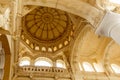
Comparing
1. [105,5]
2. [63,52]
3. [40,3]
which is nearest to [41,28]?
[63,52]

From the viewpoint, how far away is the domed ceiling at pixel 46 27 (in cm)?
1881

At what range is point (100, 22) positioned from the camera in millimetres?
9555

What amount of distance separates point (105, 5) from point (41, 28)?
1056cm

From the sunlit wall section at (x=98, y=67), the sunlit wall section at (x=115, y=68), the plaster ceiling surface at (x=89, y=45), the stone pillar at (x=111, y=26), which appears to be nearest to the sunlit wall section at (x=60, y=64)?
the plaster ceiling surface at (x=89, y=45)

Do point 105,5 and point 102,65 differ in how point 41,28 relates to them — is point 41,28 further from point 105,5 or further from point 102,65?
point 105,5

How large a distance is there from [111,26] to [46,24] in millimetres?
12121

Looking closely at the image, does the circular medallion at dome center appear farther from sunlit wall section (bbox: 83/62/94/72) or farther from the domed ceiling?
sunlit wall section (bbox: 83/62/94/72)

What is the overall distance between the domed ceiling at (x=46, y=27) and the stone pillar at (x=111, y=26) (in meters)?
8.98

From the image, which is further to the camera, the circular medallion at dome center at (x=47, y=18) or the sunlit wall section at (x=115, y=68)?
the circular medallion at dome center at (x=47, y=18)

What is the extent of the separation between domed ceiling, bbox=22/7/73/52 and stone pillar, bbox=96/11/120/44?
898 cm

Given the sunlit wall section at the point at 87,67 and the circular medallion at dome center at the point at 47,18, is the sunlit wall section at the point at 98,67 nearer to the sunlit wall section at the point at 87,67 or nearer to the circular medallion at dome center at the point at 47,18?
the sunlit wall section at the point at 87,67

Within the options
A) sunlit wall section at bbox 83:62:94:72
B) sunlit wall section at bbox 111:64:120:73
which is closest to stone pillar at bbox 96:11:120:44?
sunlit wall section at bbox 83:62:94:72

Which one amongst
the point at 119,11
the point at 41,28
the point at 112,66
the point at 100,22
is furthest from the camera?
the point at 41,28

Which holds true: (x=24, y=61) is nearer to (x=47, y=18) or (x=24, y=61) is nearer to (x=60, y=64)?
(x=60, y=64)
